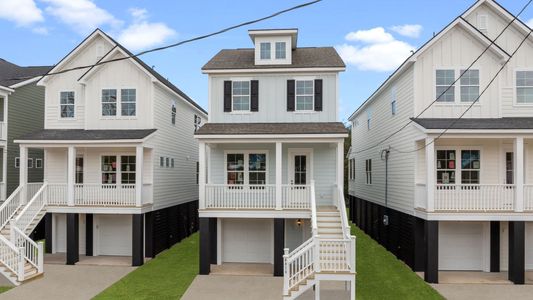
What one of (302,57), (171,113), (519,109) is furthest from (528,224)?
(171,113)

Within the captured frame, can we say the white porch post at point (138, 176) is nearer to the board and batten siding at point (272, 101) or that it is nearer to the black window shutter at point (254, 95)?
the board and batten siding at point (272, 101)

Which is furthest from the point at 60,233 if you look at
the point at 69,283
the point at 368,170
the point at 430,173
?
the point at 368,170

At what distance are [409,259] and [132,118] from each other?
14.2 metres

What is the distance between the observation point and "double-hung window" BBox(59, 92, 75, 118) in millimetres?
21109

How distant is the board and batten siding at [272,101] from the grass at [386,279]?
6.71 meters

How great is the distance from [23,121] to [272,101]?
48.3ft

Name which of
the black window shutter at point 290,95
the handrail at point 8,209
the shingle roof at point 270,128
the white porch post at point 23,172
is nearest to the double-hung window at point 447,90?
the shingle roof at point 270,128

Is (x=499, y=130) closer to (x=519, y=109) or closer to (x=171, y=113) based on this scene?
(x=519, y=109)

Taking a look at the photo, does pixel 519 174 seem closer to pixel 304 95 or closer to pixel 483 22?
pixel 483 22

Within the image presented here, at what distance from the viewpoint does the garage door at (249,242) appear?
19.4m

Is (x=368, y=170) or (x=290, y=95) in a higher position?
(x=290, y=95)

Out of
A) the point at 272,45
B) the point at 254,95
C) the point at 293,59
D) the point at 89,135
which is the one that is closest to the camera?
the point at 254,95

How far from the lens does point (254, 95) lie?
1931 centimetres

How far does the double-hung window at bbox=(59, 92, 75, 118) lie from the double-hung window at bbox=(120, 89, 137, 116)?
2676mm
